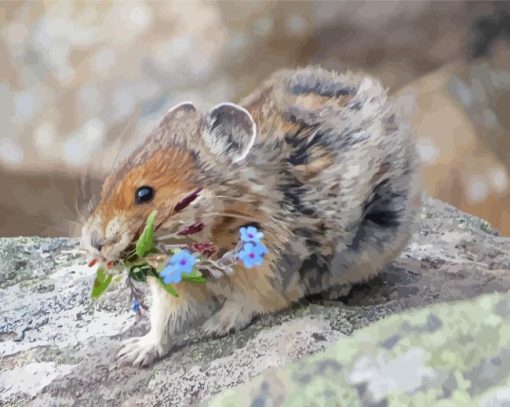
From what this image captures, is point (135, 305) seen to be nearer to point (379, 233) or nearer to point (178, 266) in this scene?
point (178, 266)

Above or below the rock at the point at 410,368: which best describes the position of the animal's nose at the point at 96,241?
above

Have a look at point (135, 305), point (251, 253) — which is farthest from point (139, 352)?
point (251, 253)

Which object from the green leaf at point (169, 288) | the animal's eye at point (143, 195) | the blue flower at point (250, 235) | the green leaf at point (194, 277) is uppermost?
the animal's eye at point (143, 195)

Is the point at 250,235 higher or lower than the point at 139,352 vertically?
higher

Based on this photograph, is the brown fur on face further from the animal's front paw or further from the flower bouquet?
the animal's front paw

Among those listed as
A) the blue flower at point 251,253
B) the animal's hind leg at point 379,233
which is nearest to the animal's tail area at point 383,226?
the animal's hind leg at point 379,233

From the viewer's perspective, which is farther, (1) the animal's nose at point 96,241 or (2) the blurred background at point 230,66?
(2) the blurred background at point 230,66

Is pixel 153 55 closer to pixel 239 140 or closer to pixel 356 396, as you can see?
pixel 239 140

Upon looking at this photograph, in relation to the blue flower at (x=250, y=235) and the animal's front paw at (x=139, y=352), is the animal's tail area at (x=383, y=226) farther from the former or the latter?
the animal's front paw at (x=139, y=352)

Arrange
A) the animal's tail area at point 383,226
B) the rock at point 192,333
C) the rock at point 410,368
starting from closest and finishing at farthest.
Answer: the rock at point 410,368 < the rock at point 192,333 < the animal's tail area at point 383,226
